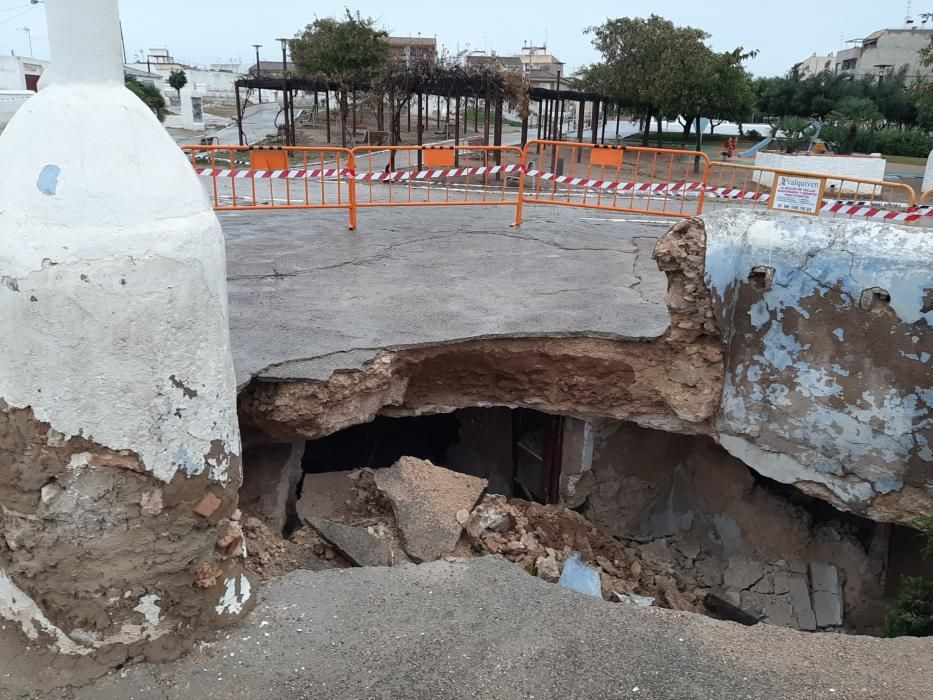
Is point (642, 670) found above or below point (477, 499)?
above

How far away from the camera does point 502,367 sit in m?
6.23

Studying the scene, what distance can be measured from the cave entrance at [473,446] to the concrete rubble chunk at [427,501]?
2.09m

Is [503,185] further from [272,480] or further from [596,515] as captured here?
[272,480]

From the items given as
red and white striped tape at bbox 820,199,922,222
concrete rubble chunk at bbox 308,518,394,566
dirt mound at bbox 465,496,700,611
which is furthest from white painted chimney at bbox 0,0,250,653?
red and white striped tape at bbox 820,199,922,222

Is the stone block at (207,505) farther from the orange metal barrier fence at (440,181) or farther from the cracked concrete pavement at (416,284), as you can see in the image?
the orange metal barrier fence at (440,181)

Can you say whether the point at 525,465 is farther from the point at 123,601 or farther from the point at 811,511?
the point at 123,601

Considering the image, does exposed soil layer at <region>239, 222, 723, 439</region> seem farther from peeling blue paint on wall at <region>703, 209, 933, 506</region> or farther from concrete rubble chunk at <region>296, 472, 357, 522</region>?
concrete rubble chunk at <region>296, 472, 357, 522</region>

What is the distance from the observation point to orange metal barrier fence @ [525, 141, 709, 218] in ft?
34.5

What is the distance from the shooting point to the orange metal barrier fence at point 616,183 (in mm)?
10523

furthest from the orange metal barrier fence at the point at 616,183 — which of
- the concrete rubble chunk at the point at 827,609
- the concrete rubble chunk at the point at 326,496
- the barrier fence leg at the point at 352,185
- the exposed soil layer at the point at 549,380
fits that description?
the concrete rubble chunk at the point at 326,496

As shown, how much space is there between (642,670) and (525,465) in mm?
4754

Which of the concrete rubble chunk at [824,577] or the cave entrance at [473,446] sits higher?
the cave entrance at [473,446]

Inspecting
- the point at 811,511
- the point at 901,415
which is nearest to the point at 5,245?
the point at 901,415

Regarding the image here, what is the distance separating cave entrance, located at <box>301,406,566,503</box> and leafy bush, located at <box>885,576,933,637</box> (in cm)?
305
